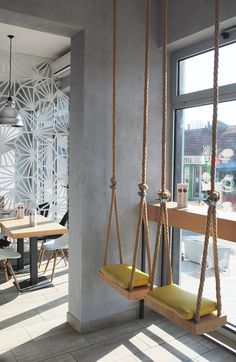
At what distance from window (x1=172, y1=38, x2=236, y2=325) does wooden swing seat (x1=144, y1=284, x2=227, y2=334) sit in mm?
909

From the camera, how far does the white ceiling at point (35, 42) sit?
4562mm

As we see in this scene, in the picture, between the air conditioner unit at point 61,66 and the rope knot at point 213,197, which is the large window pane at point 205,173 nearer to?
the rope knot at point 213,197

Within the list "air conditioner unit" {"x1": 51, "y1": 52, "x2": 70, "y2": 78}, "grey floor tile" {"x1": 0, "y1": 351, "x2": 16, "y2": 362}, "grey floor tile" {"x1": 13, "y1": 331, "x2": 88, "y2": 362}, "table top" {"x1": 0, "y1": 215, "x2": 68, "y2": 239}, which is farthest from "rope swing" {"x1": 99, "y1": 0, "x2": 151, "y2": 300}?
"air conditioner unit" {"x1": 51, "y1": 52, "x2": 70, "y2": 78}

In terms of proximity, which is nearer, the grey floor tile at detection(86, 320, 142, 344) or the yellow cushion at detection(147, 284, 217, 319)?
the yellow cushion at detection(147, 284, 217, 319)

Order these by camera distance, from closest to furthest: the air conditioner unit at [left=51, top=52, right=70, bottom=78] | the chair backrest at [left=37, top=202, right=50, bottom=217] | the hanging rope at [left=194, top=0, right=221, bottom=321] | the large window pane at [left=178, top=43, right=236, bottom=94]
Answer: the hanging rope at [left=194, top=0, right=221, bottom=321] → the large window pane at [left=178, top=43, right=236, bottom=94] → the air conditioner unit at [left=51, top=52, right=70, bottom=78] → the chair backrest at [left=37, top=202, right=50, bottom=217]

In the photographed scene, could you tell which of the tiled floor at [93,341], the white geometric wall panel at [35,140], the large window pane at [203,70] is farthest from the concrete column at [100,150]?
the white geometric wall panel at [35,140]

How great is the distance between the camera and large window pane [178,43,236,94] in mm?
2781

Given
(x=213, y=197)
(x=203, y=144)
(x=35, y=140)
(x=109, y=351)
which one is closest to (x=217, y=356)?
(x=109, y=351)

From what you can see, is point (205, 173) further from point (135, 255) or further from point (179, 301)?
point (179, 301)

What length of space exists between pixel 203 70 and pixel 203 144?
67cm

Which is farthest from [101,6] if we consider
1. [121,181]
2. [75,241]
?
[75,241]

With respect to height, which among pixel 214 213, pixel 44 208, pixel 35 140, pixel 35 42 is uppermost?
pixel 35 42

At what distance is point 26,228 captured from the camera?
413 centimetres

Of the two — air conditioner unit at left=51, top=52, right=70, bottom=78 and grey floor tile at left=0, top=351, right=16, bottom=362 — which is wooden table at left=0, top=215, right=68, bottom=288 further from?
air conditioner unit at left=51, top=52, right=70, bottom=78
